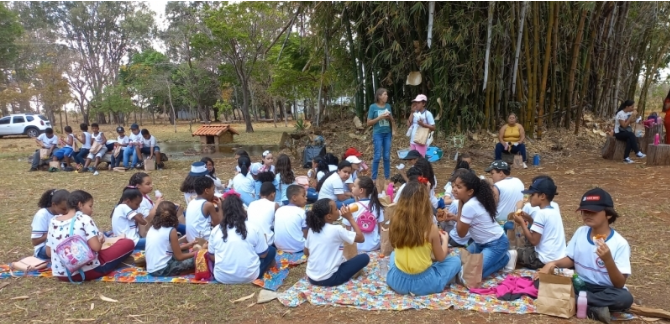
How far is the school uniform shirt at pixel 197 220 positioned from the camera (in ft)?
13.5

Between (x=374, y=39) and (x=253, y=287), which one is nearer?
(x=253, y=287)

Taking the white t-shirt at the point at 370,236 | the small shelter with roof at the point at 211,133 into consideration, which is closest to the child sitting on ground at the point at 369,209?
the white t-shirt at the point at 370,236

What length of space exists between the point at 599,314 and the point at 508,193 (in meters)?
1.68

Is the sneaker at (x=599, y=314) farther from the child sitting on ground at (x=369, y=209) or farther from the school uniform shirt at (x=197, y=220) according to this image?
the school uniform shirt at (x=197, y=220)

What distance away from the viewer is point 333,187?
5.11 meters

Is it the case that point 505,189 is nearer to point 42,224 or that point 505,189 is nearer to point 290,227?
point 290,227

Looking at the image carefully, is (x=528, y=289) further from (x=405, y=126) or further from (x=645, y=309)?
(x=405, y=126)

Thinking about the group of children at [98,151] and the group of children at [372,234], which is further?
the group of children at [98,151]

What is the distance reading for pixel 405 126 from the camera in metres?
10.2

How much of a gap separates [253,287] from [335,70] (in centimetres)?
834

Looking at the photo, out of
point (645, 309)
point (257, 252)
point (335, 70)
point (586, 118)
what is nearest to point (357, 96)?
point (335, 70)

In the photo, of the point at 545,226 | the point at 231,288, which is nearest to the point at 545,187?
the point at 545,226

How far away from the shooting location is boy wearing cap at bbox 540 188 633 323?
2666 millimetres

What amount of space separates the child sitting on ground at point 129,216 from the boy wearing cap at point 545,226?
3.47 meters
